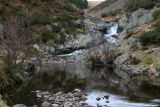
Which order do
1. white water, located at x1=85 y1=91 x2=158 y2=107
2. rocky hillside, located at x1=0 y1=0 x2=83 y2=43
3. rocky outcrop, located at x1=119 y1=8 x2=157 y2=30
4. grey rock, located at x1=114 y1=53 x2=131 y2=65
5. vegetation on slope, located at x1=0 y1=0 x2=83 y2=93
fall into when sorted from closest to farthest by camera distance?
white water, located at x1=85 y1=91 x2=158 y2=107 → grey rock, located at x1=114 y1=53 x2=131 y2=65 → vegetation on slope, located at x1=0 y1=0 x2=83 y2=93 → rocky outcrop, located at x1=119 y1=8 x2=157 y2=30 → rocky hillside, located at x1=0 y1=0 x2=83 y2=43

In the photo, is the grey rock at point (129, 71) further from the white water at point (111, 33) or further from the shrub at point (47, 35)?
the white water at point (111, 33)

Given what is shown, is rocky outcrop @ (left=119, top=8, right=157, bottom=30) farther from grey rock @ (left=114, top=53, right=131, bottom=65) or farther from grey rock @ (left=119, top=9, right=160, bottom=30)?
grey rock @ (left=114, top=53, right=131, bottom=65)

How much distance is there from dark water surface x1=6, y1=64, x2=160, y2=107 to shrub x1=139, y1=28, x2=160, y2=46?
1341 centimetres

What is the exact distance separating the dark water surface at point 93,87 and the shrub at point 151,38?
1341 cm

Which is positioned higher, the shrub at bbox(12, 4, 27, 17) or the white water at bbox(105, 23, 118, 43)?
the shrub at bbox(12, 4, 27, 17)

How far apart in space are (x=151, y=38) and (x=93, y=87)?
3037 cm

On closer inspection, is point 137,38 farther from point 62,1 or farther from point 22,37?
point 62,1

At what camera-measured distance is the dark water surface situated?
132ft

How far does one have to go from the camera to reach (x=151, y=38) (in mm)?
77438

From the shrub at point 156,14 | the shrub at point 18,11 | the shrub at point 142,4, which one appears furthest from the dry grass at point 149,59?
the shrub at point 18,11

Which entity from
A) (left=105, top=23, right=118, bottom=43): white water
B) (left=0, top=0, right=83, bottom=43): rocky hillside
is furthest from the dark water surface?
(left=105, top=23, right=118, bottom=43): white water

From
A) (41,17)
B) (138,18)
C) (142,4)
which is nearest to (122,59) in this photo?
(138,18)

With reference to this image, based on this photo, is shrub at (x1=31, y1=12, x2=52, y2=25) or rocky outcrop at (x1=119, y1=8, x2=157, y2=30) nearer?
rocky outcrop at (x1=119, y1=8, x2=157, y2=30)

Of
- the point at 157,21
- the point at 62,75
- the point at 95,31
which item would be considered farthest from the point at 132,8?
the point at 62,75
